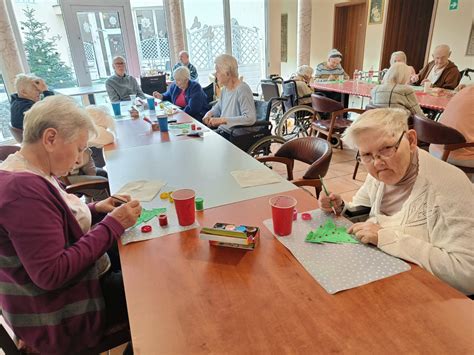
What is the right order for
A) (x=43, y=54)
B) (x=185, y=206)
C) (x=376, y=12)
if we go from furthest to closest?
1. (x=376, y=12)
2. (x=43, y=54)
3. (x=185, y=206)

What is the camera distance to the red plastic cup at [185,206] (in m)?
1.21

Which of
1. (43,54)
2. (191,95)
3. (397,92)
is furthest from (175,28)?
(397,92)

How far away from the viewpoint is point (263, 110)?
3.46 meters

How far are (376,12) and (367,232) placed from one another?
7.17 m

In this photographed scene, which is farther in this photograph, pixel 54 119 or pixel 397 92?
pixel 397 92

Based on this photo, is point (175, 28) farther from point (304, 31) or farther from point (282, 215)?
point (282, 215)

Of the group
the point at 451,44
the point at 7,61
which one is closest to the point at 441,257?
the point at 451,44

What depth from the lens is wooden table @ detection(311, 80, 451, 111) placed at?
131 inches

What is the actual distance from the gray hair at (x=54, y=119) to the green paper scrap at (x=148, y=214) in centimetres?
41

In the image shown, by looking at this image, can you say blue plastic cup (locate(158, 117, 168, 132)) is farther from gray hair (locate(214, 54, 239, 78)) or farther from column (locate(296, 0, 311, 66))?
column (locate(296, 0, 311, 66))

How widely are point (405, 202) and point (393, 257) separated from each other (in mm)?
235

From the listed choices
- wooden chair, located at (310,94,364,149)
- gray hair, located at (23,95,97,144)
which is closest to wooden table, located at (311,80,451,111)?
wooden chair, located at (310,94,364,149)

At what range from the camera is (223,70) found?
307 cm

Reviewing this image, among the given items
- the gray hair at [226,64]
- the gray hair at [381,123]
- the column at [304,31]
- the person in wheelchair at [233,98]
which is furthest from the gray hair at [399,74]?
the column at [304,31]
